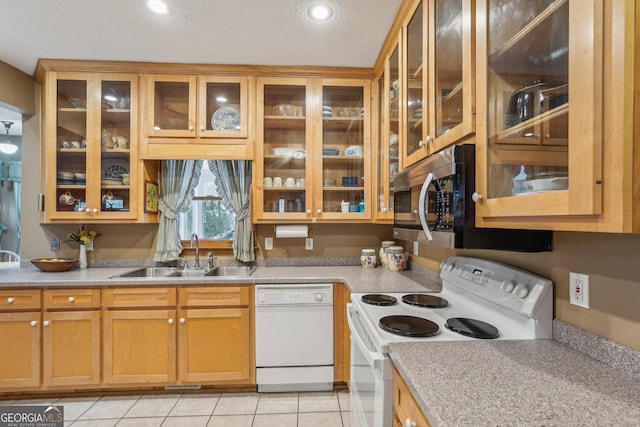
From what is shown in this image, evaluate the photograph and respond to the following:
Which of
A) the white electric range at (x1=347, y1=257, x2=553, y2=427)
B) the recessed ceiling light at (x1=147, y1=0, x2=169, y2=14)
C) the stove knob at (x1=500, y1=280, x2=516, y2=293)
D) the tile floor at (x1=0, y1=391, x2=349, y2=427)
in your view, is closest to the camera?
the white electric range at (x1=347, y1=257, x2=553, y2=427)

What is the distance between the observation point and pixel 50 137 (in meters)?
2.49

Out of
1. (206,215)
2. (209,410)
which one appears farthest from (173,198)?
(209,410)

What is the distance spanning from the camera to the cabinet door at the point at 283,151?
2.58m

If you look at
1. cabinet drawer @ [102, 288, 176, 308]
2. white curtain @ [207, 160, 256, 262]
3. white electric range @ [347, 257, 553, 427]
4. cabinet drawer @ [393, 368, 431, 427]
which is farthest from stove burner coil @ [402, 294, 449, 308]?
cabinet drawer @ [102, 288, 176, 308]

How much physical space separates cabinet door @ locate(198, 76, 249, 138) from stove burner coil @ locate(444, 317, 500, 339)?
6.75 feet

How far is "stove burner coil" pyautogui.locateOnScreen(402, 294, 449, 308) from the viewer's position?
5.12 feet

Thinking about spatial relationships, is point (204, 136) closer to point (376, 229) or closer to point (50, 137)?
point (50, 137)

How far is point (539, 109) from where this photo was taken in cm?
90

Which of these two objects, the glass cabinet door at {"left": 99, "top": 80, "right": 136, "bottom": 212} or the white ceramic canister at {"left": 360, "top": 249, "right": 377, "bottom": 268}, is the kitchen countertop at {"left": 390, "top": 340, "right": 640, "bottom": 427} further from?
the glass cabinet door at {"left": 99, "top": 80, "right": 136, "bottom": 212}

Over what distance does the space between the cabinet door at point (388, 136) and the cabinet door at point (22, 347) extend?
2.66 meters

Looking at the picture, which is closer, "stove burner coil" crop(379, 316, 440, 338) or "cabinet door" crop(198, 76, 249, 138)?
"stove burner coil" crop(379, 316, 440, 338)

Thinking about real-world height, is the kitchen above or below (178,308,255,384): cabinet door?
above

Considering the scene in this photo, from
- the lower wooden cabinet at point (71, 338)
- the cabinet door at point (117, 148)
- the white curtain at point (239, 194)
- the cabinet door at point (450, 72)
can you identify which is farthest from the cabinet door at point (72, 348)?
the cabinet door at point (450, 72)

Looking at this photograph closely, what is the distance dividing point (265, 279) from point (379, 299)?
3.14 feet
